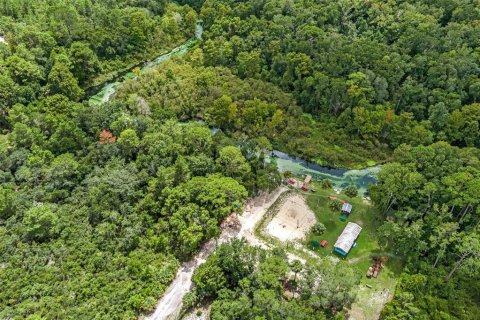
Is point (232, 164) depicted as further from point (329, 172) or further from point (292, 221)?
point (329, 172)

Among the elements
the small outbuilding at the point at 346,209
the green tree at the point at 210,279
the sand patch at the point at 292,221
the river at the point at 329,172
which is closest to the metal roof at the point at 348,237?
the small outbuilding at the point at 346,209

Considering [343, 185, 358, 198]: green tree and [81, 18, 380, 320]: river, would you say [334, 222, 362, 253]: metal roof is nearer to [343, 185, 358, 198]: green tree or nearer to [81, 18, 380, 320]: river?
[343, 185, 358, 198]: green tree

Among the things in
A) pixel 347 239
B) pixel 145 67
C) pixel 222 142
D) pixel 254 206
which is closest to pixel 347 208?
pixel 347 239

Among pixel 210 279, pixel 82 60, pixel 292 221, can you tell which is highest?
pixel 82 60

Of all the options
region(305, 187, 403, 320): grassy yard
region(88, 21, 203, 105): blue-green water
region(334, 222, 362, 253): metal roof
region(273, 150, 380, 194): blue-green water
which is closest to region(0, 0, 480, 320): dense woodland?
region(273, 150, 380, 194): blue-green water

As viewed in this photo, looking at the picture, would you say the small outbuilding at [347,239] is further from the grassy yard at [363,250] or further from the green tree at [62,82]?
the green tree at [62,82]

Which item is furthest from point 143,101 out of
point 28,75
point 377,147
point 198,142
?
point 377,147
